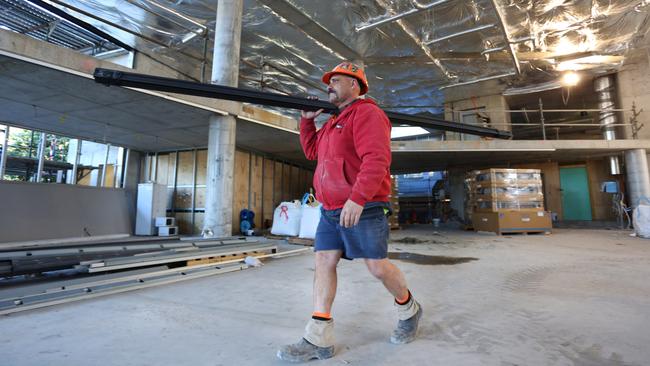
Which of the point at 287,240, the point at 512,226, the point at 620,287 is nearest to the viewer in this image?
the point at 620,287

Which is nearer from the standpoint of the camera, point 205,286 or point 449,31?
point 205,286

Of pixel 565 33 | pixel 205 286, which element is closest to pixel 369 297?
pixel 205 286

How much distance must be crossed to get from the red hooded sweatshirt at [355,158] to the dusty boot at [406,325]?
1.86ft

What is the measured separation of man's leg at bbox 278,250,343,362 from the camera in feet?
4.43

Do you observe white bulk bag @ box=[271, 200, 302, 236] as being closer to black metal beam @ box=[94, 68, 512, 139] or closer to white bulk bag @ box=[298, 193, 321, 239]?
white bulk bag @ box=[298, 193, 321, 239]

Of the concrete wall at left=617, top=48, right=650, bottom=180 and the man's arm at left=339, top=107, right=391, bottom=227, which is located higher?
the concrete wall at left=617, top=48, right=650, bottom=180

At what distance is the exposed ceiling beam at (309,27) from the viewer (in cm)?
707

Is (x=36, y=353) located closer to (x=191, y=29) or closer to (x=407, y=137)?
(x=191, y=29)

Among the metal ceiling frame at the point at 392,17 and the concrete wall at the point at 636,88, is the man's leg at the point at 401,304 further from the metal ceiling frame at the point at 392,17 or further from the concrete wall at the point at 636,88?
the concrete wall at the point at 636,88

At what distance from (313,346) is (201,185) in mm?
7937

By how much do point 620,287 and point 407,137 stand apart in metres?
14.1

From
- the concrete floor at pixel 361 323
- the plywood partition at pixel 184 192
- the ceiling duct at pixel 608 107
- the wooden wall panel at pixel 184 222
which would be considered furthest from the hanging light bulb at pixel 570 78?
the wooden wall panel at pixel 184 222

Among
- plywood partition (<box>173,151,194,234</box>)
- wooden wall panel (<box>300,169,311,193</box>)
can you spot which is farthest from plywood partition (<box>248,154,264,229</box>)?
wooden wall panel (<box>300,169,311,193</box>)

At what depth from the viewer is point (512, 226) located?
7.56 m
